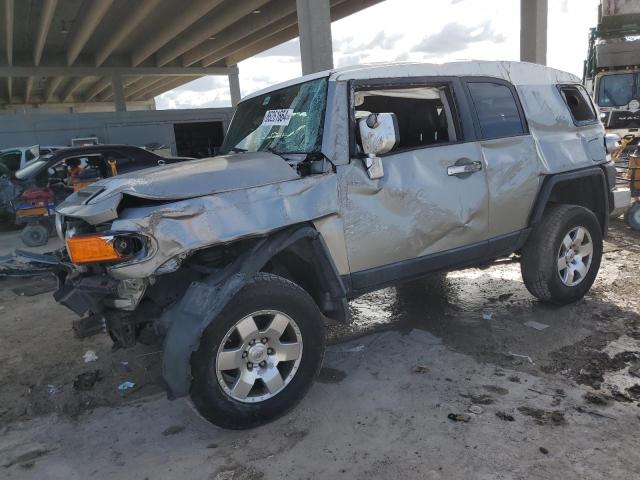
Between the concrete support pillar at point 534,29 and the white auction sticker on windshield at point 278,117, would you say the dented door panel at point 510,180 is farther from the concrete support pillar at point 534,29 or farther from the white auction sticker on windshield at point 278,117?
the concrete support pillar at point 534,29

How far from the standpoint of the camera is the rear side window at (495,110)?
396 centimetres

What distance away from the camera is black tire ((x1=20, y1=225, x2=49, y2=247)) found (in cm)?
913

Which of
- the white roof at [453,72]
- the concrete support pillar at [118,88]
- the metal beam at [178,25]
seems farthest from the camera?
the concrete support pillar at [118,88]

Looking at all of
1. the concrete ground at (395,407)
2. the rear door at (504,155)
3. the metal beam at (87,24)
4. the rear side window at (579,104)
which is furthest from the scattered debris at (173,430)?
the metal beam at (87,24)

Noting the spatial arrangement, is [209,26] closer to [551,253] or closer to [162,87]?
[551,253]

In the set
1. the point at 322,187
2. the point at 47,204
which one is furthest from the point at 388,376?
the point at 47,204

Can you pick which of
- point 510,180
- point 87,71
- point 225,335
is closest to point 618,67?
point 510,180

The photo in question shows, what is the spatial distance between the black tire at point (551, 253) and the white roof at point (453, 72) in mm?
1208

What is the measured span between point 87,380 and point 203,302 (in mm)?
1655

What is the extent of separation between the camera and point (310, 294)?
344cm

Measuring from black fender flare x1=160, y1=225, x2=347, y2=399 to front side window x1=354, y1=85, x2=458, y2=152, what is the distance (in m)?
1.19

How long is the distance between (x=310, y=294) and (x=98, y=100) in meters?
53.6

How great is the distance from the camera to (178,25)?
21.4 m

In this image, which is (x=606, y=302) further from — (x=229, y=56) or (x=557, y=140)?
(x=229, y=56)
